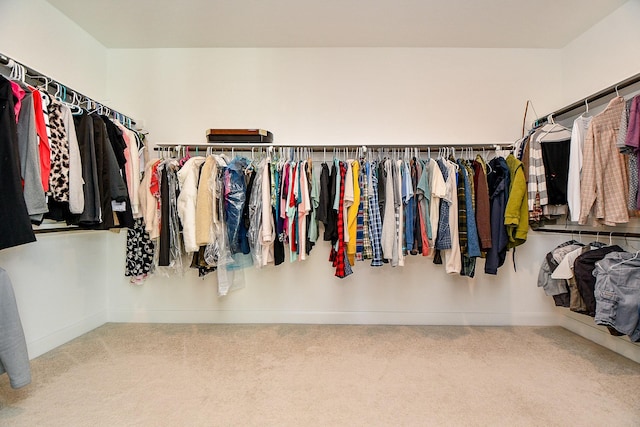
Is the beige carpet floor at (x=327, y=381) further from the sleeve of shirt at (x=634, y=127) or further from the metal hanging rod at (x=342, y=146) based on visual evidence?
the metal hanging rod at (x=342, y=146)

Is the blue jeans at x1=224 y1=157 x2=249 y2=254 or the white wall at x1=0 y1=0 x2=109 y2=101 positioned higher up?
the white wall at x1=0 y1=0 x2=109 y2=101

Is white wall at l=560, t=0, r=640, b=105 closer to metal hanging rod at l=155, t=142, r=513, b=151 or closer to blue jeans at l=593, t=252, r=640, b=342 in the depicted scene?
metal hanging rod at l=155, t=142, r=513, b=151

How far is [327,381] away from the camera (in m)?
1.65

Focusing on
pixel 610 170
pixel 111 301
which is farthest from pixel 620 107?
pixel 111 301

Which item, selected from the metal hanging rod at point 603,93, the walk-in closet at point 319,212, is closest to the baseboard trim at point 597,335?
the walk-in closet at point 319,212

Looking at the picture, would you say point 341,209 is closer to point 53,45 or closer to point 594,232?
point 594,232

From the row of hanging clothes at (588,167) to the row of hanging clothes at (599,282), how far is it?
23 cm

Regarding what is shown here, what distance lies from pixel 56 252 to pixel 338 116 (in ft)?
8.95

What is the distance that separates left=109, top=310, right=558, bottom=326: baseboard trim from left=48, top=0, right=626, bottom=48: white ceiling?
104 inches

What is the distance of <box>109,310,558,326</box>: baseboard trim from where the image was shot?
2.48 metres

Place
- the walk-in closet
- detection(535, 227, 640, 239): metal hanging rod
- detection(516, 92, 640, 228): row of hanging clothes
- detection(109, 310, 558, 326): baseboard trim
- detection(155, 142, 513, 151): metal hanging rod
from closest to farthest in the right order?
the walk-in closet < detection(516, 92, 640, 228): row of hanging clothes < detection(535, 227, 640, 239): metal hanging rod < detection(155, 142, 513, 151): metal hanging rod < detection(109, 310, 558, 326): baseboard trim

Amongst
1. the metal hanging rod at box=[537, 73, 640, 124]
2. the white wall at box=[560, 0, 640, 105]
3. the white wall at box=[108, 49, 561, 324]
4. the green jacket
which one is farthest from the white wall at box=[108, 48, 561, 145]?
the green jacket

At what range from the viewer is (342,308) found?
2535 mm

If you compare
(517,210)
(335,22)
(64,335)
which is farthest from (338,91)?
(64,335)
